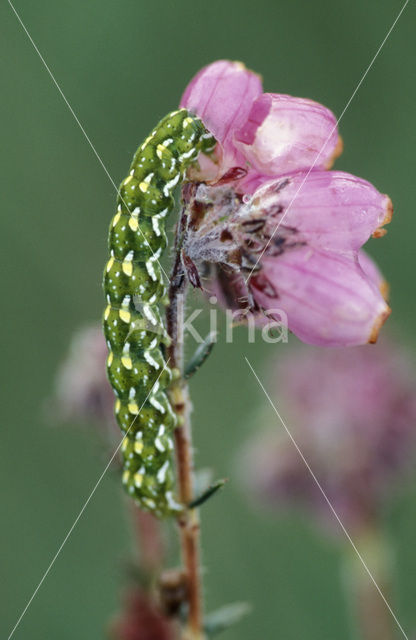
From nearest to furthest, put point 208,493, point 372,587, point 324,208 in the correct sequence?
point 208,493, point 324,208, point 372,587

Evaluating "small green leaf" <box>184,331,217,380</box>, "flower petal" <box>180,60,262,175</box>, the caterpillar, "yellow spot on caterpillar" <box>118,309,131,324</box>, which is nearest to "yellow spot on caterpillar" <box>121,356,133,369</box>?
the caterpillar

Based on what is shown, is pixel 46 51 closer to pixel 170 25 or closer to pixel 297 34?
pixel 170 25

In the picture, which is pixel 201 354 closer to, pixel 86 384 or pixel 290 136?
pixel 290 136

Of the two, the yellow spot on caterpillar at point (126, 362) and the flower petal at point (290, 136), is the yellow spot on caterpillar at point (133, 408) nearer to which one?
the yellow spot on caterpillar at point (126, 362)

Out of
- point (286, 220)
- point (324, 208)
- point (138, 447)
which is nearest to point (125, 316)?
point (138, 447)

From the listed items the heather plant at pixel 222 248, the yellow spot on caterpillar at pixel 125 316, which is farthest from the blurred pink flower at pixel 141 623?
the yellow spot on caterpillar at pixel 125 316

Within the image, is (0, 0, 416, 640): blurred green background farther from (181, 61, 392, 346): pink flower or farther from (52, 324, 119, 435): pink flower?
(181, 61, 392, 346): pink flower

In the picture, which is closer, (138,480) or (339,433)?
(138,480)
